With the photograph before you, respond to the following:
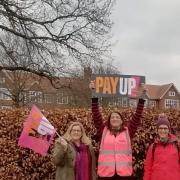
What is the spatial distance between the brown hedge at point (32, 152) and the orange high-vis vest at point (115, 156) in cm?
222

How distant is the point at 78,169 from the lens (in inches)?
264

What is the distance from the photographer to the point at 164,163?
6559 mm

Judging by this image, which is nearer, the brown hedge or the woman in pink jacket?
the woman in pink jacket

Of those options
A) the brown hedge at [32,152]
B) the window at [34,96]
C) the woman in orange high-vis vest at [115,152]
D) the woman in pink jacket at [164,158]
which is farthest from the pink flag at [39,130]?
the window at [34,96]

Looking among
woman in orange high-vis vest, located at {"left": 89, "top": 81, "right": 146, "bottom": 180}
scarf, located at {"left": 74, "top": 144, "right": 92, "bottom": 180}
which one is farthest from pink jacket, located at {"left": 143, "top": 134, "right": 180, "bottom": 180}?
scarf, located at {"left": 74, "top": 144, "right": 92, "bottom": 180}

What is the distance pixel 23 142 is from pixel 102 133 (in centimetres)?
127

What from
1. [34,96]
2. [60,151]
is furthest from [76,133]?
[34,96]

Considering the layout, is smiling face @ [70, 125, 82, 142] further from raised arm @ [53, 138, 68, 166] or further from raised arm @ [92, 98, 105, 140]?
raised arm @ [92, 98, 105, 140]

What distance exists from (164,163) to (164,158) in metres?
0.07

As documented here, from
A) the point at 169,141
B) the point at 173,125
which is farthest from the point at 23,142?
the point at 173,125

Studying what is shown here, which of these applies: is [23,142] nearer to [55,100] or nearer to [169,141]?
[169,141]

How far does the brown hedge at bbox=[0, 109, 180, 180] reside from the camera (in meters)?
9.03

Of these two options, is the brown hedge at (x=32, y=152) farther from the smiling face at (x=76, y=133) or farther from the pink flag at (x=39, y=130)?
the smiling face at (x=76, y=133)

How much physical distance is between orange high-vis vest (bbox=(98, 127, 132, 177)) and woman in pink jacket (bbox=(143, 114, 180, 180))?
0.30 m
